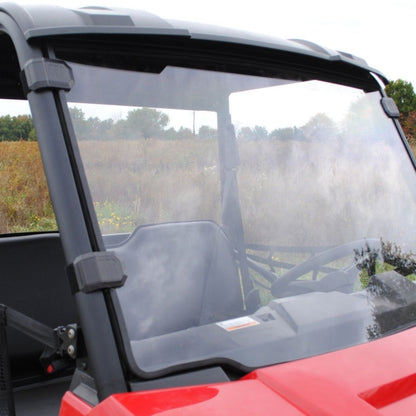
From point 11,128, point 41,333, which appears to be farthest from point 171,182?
point 11,128

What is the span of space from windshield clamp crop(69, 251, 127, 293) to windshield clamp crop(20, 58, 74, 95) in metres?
0.38

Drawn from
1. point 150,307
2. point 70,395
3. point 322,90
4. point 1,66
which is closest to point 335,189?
point 322,90

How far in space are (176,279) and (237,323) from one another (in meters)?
0.19

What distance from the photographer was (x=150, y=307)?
1.29 metres

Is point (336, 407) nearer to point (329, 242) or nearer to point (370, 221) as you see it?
point (329, 242)

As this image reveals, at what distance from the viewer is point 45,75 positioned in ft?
3.92

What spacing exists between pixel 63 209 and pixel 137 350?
0.33m

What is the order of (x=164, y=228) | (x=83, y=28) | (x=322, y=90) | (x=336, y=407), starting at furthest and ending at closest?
(x=322, y=90), (x=164, y=228), (x=83, y=28), (x=336, y=407)

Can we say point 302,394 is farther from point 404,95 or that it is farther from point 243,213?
point 404,95

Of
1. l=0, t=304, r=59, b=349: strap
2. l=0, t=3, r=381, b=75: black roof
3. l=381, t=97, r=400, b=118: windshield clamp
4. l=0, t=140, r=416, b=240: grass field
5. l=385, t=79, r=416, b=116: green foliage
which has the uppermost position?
l=385, t=79, r=416, b=116: green foliage

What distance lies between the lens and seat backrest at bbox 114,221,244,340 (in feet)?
4.16

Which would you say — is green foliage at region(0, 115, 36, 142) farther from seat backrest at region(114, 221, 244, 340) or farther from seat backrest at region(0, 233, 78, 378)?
seat backrest at region(114, 221, 244, 340)

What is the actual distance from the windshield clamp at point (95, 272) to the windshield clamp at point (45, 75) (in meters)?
0.38

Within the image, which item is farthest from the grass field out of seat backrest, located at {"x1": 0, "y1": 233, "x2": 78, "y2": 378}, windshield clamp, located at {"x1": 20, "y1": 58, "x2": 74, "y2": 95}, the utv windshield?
seat backrest, located at {"x1": 0, "y1": 233, "x2": 78, "y2": 378}
